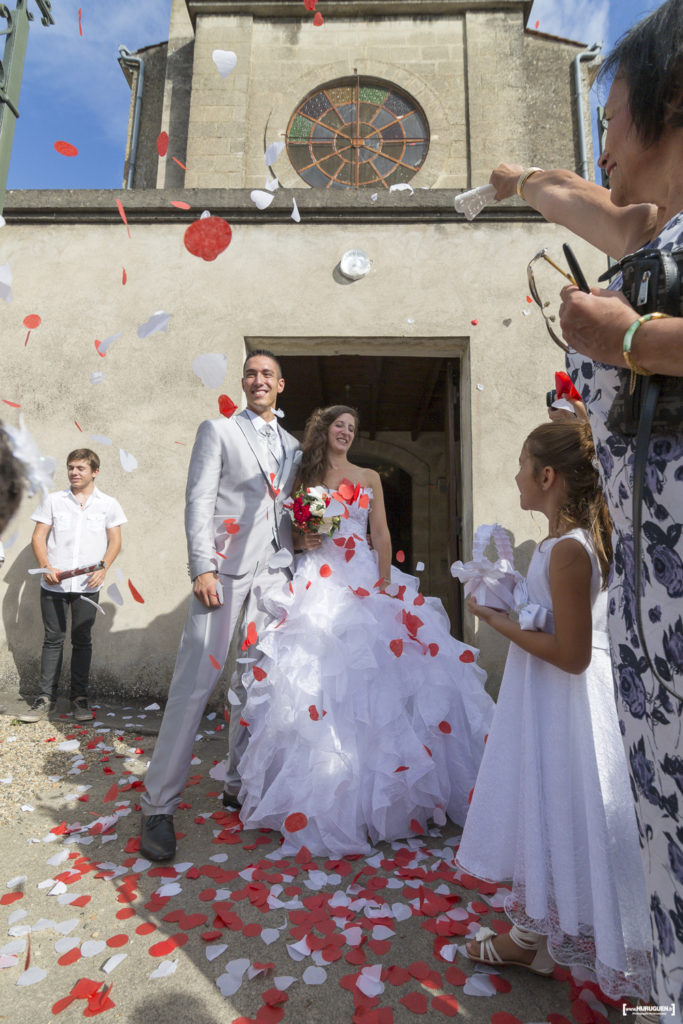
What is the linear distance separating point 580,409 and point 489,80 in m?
10.5

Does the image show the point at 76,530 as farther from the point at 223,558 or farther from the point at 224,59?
the point at 224,59

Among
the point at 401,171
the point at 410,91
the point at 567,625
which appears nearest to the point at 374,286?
the point at 567,625

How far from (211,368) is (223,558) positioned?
7.86ft

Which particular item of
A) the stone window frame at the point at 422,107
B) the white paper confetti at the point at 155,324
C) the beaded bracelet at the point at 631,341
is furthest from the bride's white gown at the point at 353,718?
the stone window frame at the point at 422,107

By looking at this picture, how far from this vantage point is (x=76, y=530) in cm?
507

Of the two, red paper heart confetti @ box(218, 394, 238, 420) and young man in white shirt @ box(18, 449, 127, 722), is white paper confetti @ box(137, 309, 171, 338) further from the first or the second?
young man in white shirt @ box(18, 449, 127, 722)

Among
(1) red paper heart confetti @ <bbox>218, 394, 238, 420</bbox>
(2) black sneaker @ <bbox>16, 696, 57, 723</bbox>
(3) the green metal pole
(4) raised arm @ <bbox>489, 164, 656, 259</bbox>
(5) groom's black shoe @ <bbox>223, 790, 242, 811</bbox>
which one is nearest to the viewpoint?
(4) raised arm @ <bbox>489, 164, 656, 259</bbox>

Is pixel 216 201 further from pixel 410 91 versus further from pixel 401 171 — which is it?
pixel 410 91

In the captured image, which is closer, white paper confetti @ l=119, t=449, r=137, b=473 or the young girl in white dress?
the young girl in white dress

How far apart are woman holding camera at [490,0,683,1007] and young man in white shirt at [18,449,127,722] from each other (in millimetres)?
4535

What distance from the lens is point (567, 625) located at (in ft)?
6.04

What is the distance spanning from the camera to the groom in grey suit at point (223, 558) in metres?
2.97

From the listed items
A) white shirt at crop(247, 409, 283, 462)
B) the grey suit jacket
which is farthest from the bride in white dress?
white shirt at crop(247, 409, 283, 462)

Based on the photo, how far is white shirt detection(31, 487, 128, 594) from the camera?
5.07 meters
